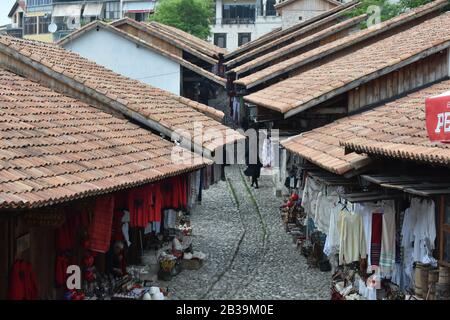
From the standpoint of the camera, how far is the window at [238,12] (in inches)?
2596

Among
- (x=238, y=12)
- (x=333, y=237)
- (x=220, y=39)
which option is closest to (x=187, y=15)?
(x=220, y=39)

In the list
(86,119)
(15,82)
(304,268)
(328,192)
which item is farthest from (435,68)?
(15,82)

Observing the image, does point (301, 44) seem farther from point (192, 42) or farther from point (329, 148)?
point (329, 148)

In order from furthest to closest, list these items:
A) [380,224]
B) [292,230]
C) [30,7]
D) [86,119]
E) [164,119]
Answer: [30,7], [292,230], [164,119], [86,119], [380,224]

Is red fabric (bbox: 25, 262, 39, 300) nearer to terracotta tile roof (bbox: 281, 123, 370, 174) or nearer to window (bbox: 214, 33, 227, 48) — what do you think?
terracotta tile roof (bbox: 281, 123, 370, 174)

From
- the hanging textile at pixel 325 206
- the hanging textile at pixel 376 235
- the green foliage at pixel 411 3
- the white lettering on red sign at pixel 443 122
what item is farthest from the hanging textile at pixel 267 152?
the white lettering on red sign at pixel 443 122

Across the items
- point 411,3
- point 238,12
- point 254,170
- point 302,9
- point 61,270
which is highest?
point 238,12

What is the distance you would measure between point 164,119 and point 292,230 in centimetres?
584

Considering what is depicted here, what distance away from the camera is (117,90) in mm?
17781

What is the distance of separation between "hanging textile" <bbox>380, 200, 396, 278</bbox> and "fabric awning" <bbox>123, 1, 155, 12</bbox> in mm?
58903

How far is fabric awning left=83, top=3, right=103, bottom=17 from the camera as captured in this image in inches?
2810

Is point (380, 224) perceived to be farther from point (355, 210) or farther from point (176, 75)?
point (176, 75)

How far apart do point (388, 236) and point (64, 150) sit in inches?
233

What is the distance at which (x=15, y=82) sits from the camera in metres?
15.2
